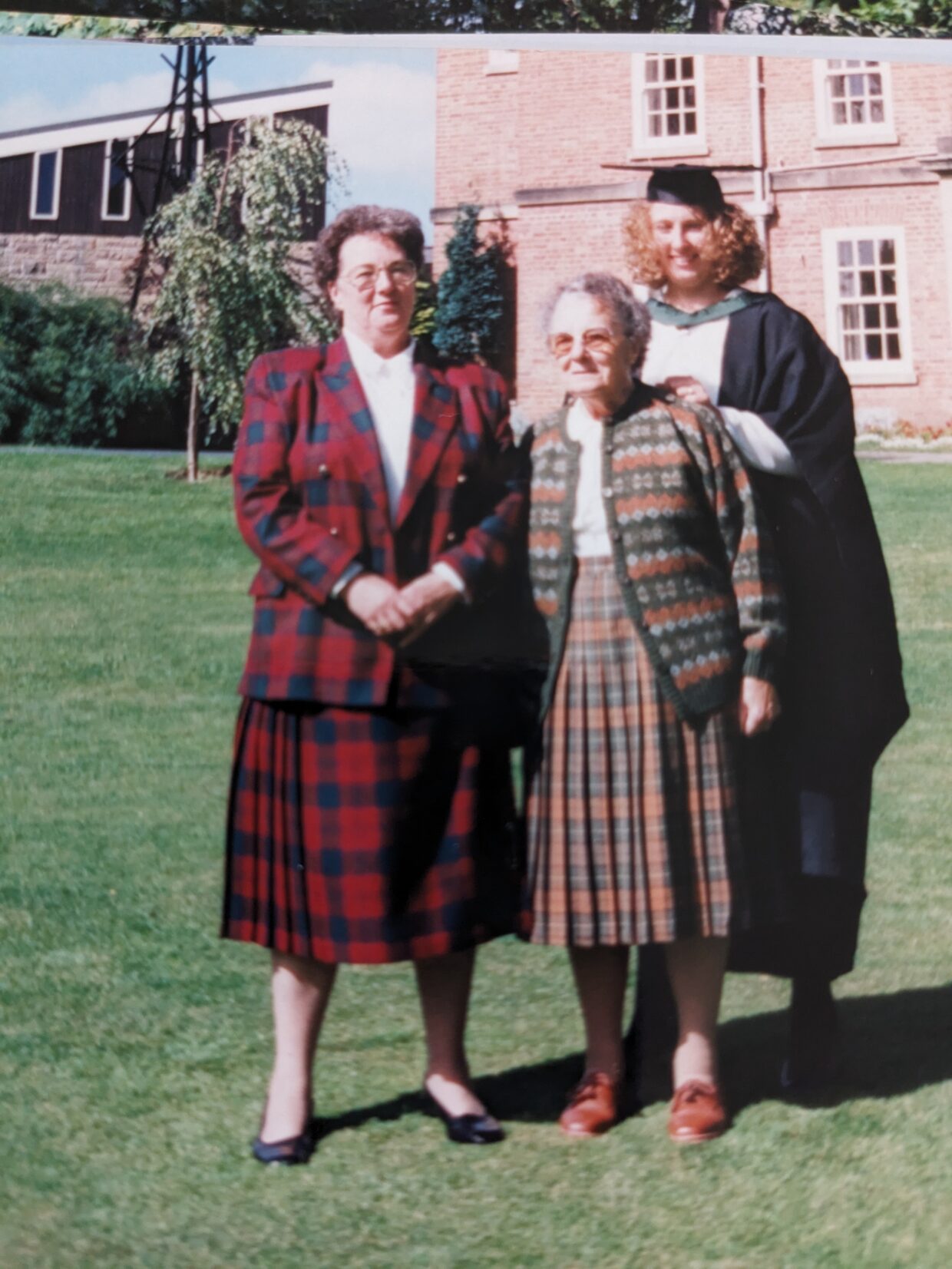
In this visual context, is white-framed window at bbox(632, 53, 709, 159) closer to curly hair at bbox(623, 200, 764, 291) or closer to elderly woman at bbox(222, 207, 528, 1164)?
curly hair at bbox(623, 200, 764, 291)

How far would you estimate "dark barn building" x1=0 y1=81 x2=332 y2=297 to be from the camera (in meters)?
2.92

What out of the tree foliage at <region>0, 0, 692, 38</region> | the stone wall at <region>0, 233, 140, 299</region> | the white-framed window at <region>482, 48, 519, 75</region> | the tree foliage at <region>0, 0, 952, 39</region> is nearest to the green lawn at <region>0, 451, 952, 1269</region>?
the stone wall at <region>0, 233, 140, 299</region>

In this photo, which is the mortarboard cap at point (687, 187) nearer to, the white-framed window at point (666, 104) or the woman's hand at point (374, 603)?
the white-framed window at point (666, 104)

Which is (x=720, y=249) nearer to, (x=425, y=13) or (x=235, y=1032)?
(x=235, y=1032)

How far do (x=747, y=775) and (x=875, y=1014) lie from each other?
1.84 ft

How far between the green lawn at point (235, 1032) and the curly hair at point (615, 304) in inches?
22.5

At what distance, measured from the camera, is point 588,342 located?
2.80 meters

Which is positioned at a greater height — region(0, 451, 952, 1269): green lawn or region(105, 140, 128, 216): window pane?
region(105, 140, 128, 216): window pane

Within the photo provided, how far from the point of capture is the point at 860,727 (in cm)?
303

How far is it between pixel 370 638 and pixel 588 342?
0.62 m

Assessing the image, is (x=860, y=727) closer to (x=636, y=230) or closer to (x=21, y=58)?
(x=636, y=230)

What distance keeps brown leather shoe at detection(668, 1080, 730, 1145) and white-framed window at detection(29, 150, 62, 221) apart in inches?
74.8

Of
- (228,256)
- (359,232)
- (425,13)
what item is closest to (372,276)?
(359,232)

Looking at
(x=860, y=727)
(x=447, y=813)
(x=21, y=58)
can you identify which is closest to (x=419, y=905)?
(x=447, y=813)
